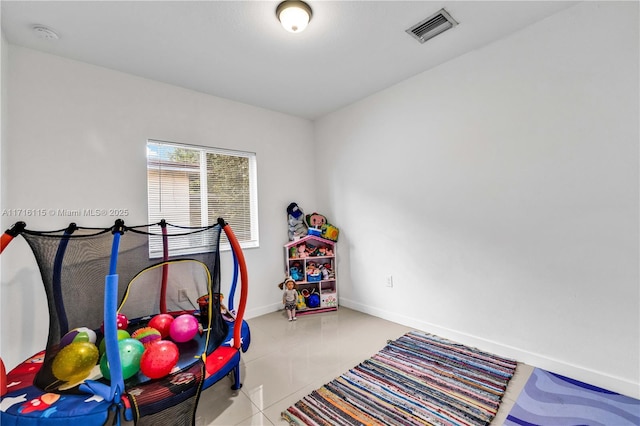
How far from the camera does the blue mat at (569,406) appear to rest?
1565 millimetres

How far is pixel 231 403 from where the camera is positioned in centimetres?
179

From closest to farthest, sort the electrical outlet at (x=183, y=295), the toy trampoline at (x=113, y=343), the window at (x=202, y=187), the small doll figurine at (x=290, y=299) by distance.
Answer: the toy trampoline at (x=113, y=343) → the electrical outlet at (x=183, y=295) → the window at (x=202, y=187) → the small doll figurine at (x=290, y=299)

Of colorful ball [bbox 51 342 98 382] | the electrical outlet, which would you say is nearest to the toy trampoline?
colorful ball [bbox 51 342 98 382]

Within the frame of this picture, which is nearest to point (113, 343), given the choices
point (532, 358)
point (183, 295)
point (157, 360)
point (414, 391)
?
point (157, 360)

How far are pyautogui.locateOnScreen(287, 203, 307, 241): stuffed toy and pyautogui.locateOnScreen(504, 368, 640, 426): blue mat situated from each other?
99.9 inches

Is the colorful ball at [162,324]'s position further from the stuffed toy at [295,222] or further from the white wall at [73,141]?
the stuffed toy at [295,222]

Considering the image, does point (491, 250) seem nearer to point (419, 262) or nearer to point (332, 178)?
point (419, 262)

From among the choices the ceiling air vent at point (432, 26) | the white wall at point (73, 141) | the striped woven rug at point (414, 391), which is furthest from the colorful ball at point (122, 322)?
the ceiling air vent at point (432, 26)

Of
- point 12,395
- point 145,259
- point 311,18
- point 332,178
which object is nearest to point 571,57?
point 311,18

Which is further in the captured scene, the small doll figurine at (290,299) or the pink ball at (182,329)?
the small doll figurine at (290,299)

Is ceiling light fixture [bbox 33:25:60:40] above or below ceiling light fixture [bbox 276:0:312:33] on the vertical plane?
above

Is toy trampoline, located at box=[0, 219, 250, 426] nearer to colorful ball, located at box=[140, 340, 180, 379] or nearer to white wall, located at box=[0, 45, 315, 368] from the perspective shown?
colorful ball, located at box=[140, 340, 180, 379]

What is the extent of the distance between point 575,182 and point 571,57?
86 cm

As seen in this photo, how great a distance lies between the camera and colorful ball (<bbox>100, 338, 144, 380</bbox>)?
1478 mm
